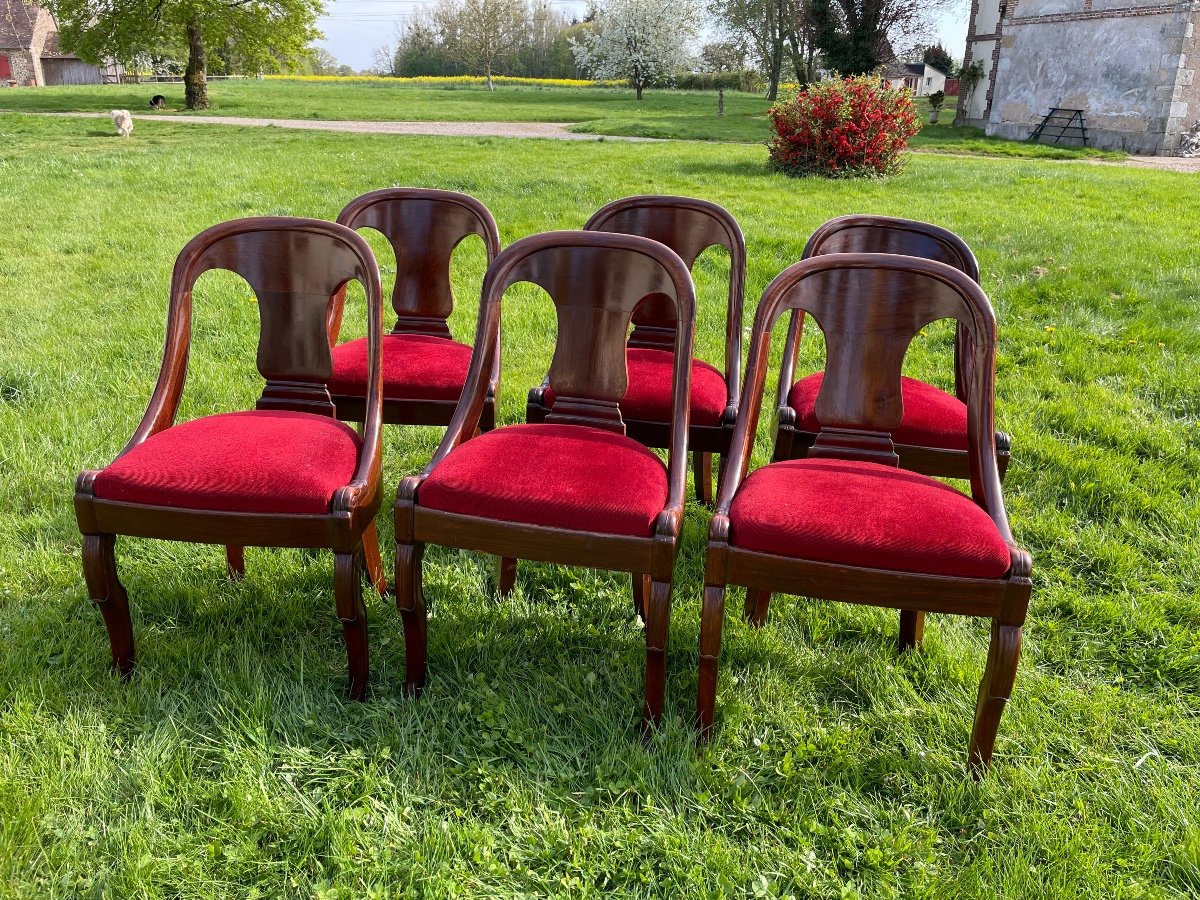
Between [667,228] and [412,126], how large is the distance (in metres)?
19.0

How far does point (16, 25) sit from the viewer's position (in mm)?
44562

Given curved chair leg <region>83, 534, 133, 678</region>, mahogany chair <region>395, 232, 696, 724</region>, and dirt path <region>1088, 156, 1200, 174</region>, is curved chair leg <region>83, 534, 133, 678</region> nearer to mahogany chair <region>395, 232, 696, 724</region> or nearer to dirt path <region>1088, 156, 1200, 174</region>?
mahogany chair <region>395, 232, 696, 724</region>

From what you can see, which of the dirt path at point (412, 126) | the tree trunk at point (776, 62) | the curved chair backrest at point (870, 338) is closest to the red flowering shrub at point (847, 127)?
the dirt path at point (412, 126)

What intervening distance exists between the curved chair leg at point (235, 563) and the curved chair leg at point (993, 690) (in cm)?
232

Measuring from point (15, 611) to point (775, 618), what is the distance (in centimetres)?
240

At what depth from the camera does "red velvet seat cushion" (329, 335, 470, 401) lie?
10.1ft

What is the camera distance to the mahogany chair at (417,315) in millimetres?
3088

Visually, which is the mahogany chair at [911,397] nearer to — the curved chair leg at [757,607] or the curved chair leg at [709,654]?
the curved chair leg at [757,607]

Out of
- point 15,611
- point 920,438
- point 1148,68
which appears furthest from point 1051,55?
point 15,611

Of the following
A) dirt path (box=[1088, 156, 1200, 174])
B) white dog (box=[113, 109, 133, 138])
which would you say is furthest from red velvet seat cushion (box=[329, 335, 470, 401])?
white dog (box=[113, 109, 133, 138])

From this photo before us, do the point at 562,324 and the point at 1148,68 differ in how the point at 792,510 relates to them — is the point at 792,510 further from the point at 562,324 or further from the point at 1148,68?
the point at 1148,68

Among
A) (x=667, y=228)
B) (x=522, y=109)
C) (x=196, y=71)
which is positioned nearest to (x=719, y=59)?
(x=522, y=109)

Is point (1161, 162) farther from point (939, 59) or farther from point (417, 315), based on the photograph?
point (939, 59)

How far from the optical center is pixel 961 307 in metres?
2.40
